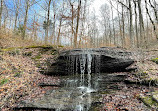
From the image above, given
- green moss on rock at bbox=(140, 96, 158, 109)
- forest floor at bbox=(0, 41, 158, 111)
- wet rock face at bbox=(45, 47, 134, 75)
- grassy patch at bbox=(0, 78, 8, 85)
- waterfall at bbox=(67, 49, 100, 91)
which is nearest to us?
green moss on rock at bbox=(140, 96, 158, 109)

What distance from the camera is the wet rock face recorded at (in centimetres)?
668

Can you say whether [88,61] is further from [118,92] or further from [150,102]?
[150,102]

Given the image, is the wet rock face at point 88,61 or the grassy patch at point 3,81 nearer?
the grassy patch at point 3,81

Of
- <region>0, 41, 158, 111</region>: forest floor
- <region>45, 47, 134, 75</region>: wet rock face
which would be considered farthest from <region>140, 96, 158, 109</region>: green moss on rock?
<region>45, 47, 134, 75</region>: wet rock face

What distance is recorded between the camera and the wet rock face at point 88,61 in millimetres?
6677

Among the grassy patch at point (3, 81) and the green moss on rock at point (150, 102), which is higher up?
the grassy patch at point (3, 81)

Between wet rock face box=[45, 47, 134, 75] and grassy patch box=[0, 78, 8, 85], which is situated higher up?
wet rock face box=[45, 47, 134, 75]

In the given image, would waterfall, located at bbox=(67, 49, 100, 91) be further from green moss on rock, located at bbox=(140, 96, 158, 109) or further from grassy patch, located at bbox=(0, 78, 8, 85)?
grassy patch, located at bbox=(0, 78, 8, 85)

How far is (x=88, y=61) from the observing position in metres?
7.17

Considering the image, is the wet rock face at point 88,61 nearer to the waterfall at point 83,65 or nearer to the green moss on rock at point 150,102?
the waterfall at point 83,65

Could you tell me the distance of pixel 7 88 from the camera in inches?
157

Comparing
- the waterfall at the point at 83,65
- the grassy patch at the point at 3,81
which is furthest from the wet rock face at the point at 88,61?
the grassy patch at the point at 3,81

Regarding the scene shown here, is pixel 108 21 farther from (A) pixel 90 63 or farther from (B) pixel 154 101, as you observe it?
(B) pixel 154 101

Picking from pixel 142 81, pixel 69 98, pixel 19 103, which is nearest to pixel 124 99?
pixel 142 81
